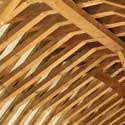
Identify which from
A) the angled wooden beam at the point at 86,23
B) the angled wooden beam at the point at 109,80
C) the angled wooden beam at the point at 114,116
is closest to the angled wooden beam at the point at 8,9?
the angled wooden beam at the point at 86,23

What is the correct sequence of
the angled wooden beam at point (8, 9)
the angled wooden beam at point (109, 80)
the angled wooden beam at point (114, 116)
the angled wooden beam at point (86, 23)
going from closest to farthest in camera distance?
the angled wooden beam at point (8, 9) < the angled wooden beam at point (86, 23) < the angled wooden beam at point (109, 80) < the angled wooden beam at point (114, 116)

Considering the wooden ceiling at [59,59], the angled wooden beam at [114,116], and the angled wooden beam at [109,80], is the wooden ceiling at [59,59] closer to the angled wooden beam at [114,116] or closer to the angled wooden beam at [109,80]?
the angled wooden beam at [109,80]

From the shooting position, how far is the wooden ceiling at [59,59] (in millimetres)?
4832

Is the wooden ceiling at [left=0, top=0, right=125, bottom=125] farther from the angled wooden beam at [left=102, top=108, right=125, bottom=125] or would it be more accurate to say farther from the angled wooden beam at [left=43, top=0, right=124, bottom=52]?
the angled wooden beam at [left=102, top=108, right=125, bottom=125]

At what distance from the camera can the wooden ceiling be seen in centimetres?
483

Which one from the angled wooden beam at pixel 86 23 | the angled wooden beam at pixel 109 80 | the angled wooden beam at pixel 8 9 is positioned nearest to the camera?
the angled wooden beam at pixel 8 9

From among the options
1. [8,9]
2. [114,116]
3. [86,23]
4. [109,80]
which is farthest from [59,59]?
[114,116]

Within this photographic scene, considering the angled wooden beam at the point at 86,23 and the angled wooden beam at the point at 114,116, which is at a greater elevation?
the angled wooden beam at the point at 114,116

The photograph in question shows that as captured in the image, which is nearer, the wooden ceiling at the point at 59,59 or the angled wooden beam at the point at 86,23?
the angled wooden beam at the point at 86,23

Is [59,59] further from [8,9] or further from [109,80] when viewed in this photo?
[8,9]

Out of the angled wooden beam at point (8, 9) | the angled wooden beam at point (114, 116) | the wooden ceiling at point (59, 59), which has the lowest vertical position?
the angled wooden beam at point (8, 9)

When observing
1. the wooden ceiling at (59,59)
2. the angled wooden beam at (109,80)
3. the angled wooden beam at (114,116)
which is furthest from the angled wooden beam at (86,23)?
the angled wooden beam at (114,116)

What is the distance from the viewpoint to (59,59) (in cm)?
611

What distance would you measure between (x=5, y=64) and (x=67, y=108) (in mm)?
2793
